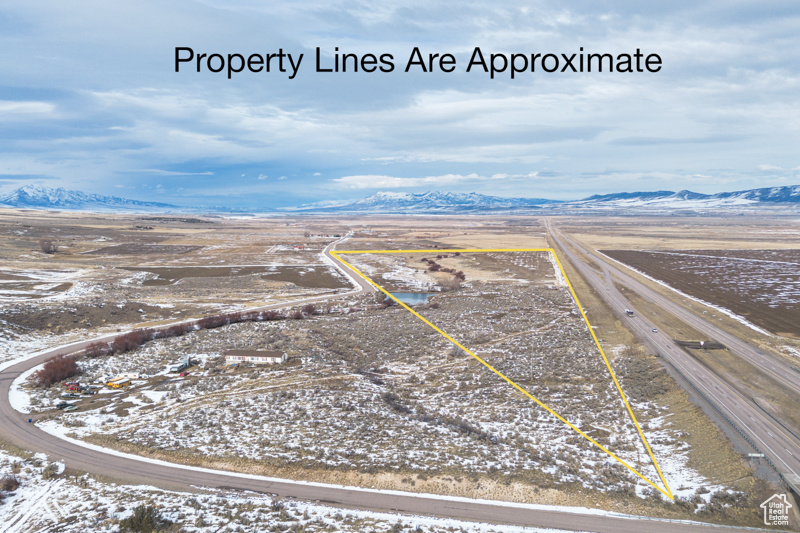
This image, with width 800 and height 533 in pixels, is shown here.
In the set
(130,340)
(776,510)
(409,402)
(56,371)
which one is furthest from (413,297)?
(776,510)

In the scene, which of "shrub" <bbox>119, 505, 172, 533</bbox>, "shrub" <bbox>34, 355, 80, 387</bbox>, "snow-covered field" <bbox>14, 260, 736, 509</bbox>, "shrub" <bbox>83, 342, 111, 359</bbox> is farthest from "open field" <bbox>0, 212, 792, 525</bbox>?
"shrub" <bbox>119, 505, 172, 533</bbox>

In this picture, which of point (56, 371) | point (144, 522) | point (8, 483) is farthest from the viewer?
point (56, 371)

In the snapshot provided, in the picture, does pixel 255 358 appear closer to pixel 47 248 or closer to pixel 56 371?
pixel 56 371

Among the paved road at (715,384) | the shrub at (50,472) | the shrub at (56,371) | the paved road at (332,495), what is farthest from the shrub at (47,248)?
the paved road at (715,384)

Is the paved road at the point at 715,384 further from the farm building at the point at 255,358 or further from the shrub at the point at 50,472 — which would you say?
the shrub at the point at 50,472

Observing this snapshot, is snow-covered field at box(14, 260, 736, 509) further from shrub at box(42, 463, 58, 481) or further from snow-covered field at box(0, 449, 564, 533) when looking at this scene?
shrub at box(42, 463, 58, 481)

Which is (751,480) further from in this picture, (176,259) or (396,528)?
(176,259)
